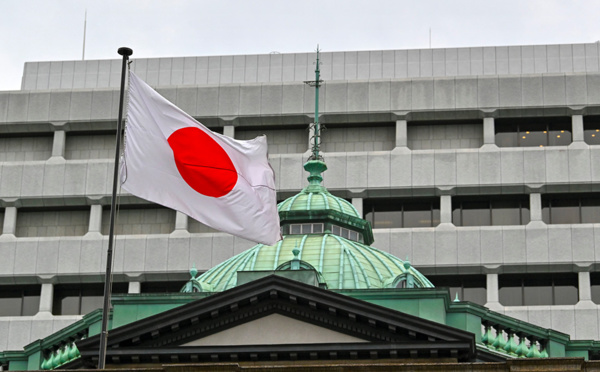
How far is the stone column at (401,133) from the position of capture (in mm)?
76188

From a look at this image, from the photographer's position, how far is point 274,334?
4362 cm

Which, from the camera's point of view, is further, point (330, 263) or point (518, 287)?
point (518, 287)

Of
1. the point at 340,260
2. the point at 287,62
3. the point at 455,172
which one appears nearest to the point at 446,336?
the point at 340,260

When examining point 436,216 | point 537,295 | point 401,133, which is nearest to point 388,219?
point 436,216

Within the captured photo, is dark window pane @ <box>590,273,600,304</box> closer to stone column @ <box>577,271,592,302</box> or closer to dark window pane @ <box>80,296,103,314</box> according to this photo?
stone column @ <box>577,271,592,302</box>

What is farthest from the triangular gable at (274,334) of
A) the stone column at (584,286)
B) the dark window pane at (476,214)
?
the dark window pane at (476,214)

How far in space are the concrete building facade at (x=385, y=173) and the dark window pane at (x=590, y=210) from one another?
95mm

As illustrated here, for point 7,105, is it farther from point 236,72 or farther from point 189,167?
point 189,167

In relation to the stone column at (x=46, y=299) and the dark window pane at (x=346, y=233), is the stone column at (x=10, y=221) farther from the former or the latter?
the dark window pane at (x=346, y=233)

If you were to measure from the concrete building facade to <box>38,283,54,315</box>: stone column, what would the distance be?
0.25 ft

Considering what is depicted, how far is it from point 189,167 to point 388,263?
1851cm

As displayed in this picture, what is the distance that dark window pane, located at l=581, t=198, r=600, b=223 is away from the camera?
248ft

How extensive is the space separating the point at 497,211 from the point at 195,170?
42.9 metres

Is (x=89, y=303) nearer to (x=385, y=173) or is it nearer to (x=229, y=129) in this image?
(x=229, y=129)
